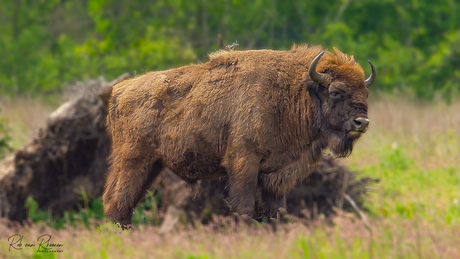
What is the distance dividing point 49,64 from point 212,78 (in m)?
21.2

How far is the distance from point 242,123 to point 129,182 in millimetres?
1342

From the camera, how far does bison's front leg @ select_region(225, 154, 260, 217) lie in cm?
505

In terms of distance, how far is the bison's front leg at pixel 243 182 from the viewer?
5.05 meters

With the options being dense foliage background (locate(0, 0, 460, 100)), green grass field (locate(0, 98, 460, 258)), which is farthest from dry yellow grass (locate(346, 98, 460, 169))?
dense foliage background (locate(0, 0, 460, 100))

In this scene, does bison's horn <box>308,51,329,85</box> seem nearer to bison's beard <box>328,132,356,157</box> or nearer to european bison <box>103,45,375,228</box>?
european bison <box>103,45,375,228</box>

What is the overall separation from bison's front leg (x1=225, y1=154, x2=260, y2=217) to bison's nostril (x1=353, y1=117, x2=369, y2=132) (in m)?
0.97

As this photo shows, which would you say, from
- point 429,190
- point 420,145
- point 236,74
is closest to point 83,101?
point 236,74

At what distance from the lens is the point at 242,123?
5148 millimetres

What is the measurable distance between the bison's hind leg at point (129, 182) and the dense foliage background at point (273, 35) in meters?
13.0

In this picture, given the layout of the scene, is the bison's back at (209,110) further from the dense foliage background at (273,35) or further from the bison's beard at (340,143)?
the dense foliage background at (273,35)

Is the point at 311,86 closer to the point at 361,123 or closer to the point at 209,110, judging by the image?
the point at 361,123

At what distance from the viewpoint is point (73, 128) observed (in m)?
9.07

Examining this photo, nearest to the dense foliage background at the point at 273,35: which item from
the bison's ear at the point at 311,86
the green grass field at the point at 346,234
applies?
the green grass field at the point at 346,234

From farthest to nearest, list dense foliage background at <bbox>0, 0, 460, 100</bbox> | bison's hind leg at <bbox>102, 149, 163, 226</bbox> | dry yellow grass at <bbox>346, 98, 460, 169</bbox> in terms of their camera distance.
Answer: dense foliage background at <bbox>0, 0, 460, 100</bbox>
dry yellow grass at <bbox>346, 98, 460, 169</bbox>
bison's hind leg at <bbox>102, 149, 163, 226</bbox>
